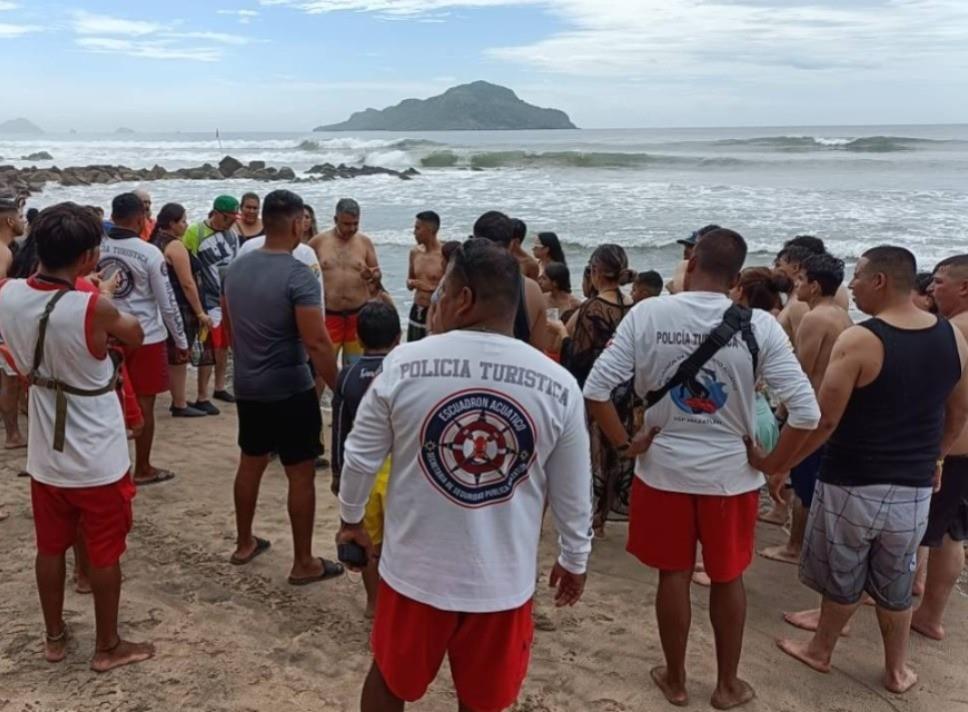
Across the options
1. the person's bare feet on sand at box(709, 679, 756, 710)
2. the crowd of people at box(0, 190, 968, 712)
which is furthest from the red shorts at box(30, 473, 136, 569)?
the person's bare feet on sand at box(709, 679, 756, 710)

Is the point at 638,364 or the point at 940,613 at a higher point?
the point at 638,364

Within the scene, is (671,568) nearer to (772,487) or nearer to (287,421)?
(772,487)

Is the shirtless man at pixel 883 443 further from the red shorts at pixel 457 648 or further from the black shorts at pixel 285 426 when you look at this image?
the black shorts at pixel 285 426

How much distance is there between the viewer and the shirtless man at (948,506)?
368 centimetres

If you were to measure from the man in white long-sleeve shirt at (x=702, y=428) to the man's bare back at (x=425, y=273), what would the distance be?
11.8 ft

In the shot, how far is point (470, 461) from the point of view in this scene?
212 centimetres

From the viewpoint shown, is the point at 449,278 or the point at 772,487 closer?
the point at 449,278

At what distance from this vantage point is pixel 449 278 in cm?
215

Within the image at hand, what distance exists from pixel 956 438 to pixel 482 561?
7.85 ft

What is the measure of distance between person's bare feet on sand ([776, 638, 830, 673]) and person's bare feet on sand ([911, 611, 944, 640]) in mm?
604

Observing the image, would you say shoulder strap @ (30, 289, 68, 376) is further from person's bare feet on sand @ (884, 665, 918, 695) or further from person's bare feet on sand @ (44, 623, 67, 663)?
person's bare feet on sand @ (884, 665, 918, 695)

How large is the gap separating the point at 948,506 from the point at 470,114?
16729cm

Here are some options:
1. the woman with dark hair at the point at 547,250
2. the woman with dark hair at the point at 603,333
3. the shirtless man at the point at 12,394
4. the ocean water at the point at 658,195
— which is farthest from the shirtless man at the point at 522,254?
the ocean water at the point at 658,195

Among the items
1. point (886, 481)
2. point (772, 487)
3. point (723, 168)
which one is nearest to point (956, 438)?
point (886, 481)
